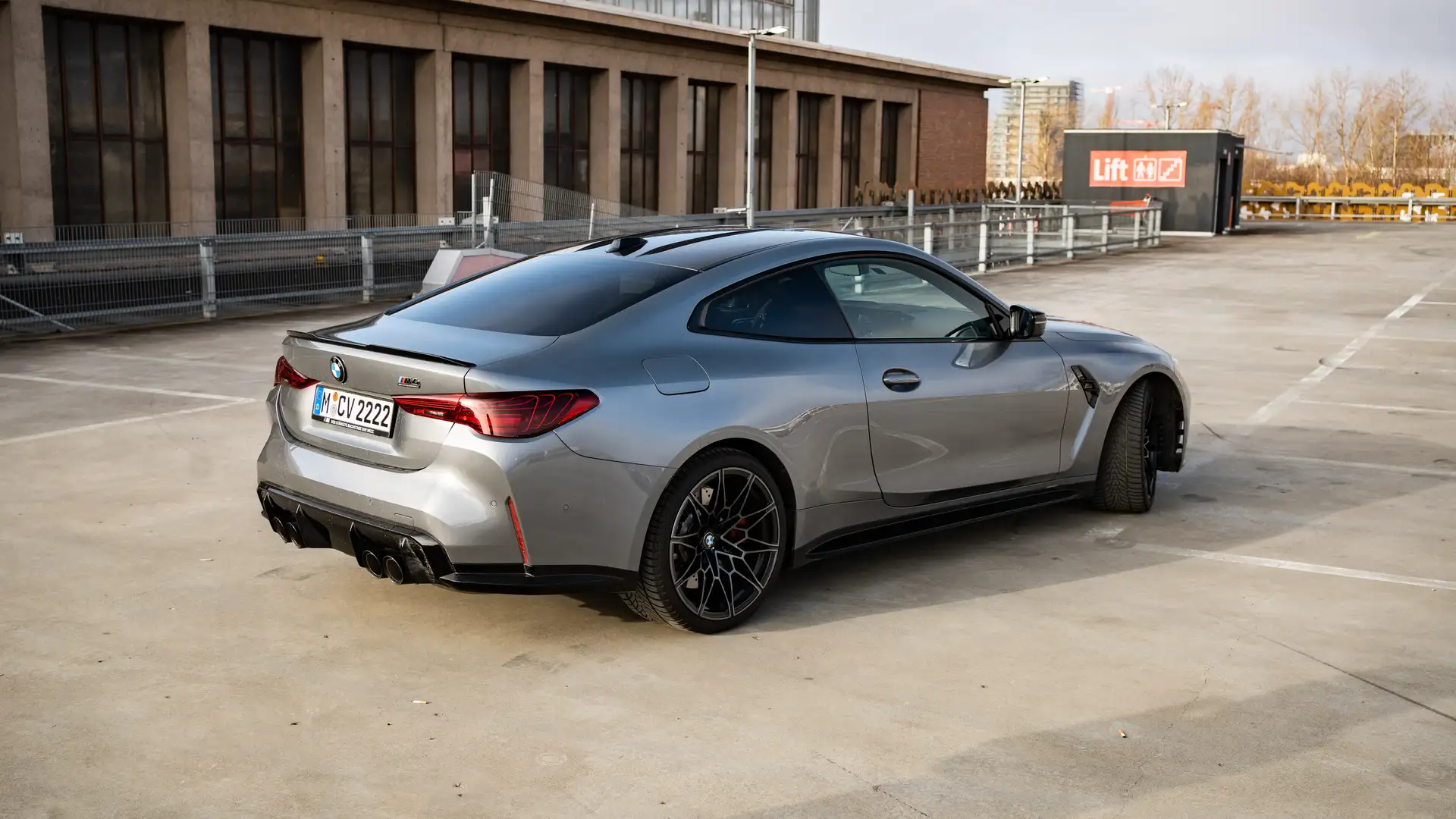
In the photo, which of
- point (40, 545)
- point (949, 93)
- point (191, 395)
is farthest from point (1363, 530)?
point (949, 93)

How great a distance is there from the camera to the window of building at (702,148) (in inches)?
1822

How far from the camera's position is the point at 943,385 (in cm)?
614

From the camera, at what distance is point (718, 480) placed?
5.28m

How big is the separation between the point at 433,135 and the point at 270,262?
17.3 m

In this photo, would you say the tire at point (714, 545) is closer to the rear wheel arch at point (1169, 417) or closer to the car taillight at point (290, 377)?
the car taillight at point (290, 377)

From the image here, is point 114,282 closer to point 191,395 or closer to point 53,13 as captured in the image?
point 191,395

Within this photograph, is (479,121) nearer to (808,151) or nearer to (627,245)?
(808,151)

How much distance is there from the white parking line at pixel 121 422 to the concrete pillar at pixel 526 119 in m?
28.0

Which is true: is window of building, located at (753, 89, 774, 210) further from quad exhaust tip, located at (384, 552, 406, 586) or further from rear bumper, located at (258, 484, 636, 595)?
quad exhaust tip, located at (384, 552, 406, 586)

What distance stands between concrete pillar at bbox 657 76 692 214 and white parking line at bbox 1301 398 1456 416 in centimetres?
3421

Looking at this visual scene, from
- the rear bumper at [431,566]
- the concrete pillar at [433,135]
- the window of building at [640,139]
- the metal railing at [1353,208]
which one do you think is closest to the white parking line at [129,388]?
the rear bumper at [431,566]

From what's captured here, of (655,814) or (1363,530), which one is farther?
(1363,530)

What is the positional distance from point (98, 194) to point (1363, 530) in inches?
1095

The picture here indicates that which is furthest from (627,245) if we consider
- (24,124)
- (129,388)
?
(24,124)
